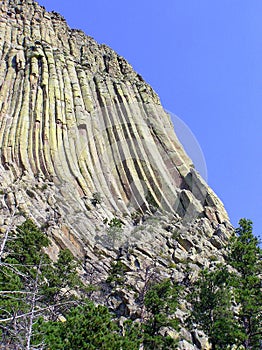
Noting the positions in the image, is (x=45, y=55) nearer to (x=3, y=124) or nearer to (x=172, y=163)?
(x=3, y=124)

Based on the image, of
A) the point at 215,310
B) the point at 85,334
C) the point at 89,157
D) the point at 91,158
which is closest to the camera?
the point at 85,334

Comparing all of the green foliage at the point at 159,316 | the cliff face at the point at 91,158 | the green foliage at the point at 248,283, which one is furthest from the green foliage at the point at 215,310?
the cliff face at the point at 91,158

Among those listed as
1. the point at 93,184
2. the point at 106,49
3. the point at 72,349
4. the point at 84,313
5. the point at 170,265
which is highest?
the point at 106,49

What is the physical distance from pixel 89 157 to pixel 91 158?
411mm

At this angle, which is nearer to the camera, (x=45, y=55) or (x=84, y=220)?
(x=84, y=220)

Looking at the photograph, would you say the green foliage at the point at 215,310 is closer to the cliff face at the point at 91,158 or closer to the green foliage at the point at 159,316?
the green foliage at the point at 159,316

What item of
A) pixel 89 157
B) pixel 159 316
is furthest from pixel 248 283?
pixel 89 157

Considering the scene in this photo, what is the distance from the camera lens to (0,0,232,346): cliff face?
144ft

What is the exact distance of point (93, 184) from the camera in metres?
58.8

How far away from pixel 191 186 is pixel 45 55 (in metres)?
34.6

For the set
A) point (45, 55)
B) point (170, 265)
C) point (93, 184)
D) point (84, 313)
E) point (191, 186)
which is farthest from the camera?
point (45, 55)

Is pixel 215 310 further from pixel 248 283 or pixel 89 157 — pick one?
pixel 89 157

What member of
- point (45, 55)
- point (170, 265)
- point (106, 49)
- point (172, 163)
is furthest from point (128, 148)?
point (106, 49)

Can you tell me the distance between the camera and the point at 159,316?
87.8 ft
